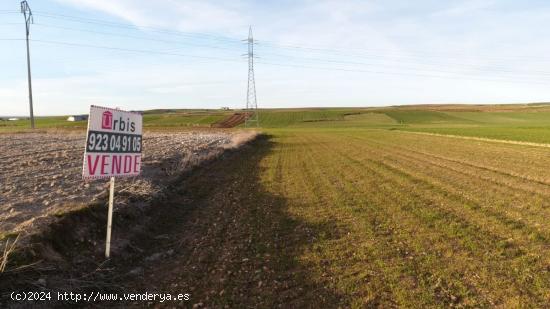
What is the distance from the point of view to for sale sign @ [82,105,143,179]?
6391mm

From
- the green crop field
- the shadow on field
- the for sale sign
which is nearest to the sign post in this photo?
the for sale sign

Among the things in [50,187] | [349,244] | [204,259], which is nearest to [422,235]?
[349,244]

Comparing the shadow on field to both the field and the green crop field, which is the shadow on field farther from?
the green crop field

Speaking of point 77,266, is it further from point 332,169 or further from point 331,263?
point 332,169

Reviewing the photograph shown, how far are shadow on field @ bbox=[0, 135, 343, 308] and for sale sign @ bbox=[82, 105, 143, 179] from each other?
151 cm

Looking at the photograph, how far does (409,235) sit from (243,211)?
4.53m

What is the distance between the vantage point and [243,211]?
10984 mm

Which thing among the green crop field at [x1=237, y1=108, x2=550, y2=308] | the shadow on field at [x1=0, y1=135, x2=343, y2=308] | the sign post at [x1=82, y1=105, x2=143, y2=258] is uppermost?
the sign post at [x1=82, y1=105, x2=143, y2=258]

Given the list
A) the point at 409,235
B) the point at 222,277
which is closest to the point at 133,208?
the point at 222,277

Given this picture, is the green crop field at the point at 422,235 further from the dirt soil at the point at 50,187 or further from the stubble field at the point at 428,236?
the dirt soil at the point at 50,187

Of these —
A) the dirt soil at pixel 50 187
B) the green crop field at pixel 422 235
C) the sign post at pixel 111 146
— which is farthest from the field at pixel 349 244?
the sign post at pixel 111 146

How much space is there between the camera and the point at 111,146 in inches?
273

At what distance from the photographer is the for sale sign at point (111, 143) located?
639 centimetres

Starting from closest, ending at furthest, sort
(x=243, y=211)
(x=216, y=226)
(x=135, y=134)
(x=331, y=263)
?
1. (x=331, y=263)
2. (x=135, y=134)
3. (x=216, y=226)
4. (x=243, y=211)
